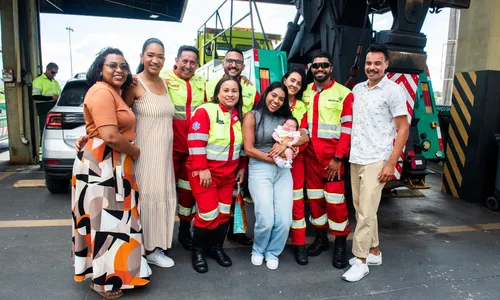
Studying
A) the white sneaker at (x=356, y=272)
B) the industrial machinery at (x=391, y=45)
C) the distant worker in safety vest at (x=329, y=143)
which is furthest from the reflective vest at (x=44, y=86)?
the white sneaker at (x=356, y=272)

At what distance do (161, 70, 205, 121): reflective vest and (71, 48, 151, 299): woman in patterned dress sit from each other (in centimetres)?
56

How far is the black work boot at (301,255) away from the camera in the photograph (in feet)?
10.6

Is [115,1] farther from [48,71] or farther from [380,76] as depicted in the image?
[380,76]

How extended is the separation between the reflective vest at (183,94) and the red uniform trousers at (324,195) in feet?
3.50

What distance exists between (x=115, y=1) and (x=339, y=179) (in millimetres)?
8430

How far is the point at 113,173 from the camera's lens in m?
2.52

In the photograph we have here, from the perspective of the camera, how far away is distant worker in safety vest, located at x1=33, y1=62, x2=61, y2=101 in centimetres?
700

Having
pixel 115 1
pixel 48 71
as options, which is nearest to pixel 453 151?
pixel 48 71

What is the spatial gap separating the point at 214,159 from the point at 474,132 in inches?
160

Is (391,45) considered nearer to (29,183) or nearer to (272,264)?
(272,264)

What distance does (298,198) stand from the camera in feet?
10.6

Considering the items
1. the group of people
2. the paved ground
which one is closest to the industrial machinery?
the group of people

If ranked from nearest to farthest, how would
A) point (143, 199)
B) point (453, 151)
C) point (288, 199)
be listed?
point (143, 199) → point (288, 199) → point (453, 151)

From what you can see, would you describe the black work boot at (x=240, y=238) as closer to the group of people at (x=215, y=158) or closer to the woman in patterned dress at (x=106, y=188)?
the group of people at (x=215, y=158)
